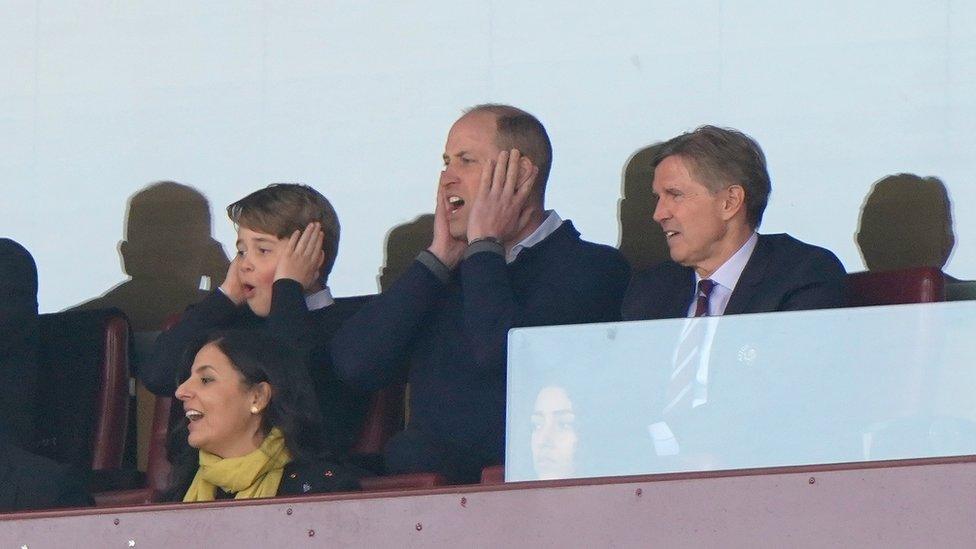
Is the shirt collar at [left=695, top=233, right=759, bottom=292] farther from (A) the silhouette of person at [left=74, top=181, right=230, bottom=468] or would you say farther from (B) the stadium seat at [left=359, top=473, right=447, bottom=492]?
(A) the silhouette of person at [left=74, top=181, right=230, bottom=468]

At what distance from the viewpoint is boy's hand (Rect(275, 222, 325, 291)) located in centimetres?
465

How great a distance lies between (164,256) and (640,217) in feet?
4.64

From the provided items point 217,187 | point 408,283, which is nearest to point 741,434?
point 408,283

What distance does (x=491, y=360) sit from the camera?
13.3 feet

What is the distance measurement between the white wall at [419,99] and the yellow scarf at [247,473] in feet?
4.62

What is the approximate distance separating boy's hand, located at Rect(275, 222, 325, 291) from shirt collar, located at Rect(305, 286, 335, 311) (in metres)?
0.02

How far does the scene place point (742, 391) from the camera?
3.57 meters

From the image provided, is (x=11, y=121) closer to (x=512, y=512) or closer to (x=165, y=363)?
(x=165, y=363)

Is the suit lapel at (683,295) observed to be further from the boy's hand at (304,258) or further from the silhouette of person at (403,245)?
the silhouette of person at (403,245)

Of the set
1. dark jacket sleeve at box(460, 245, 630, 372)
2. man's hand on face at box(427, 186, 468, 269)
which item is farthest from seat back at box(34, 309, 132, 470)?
dark jacket sleeve at box(460, 245, 630, 372)

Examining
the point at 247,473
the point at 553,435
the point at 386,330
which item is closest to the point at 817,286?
the point at 553,435

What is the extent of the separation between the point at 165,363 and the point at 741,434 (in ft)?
5.42

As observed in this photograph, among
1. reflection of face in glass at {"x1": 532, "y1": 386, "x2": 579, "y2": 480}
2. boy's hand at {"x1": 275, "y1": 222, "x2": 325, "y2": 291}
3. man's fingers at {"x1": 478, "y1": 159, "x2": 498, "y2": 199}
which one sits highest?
man's fingers at {"x1": 478, "y1": 159, "x2": 498, "y2": 199}

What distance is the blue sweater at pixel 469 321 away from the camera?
409cm
